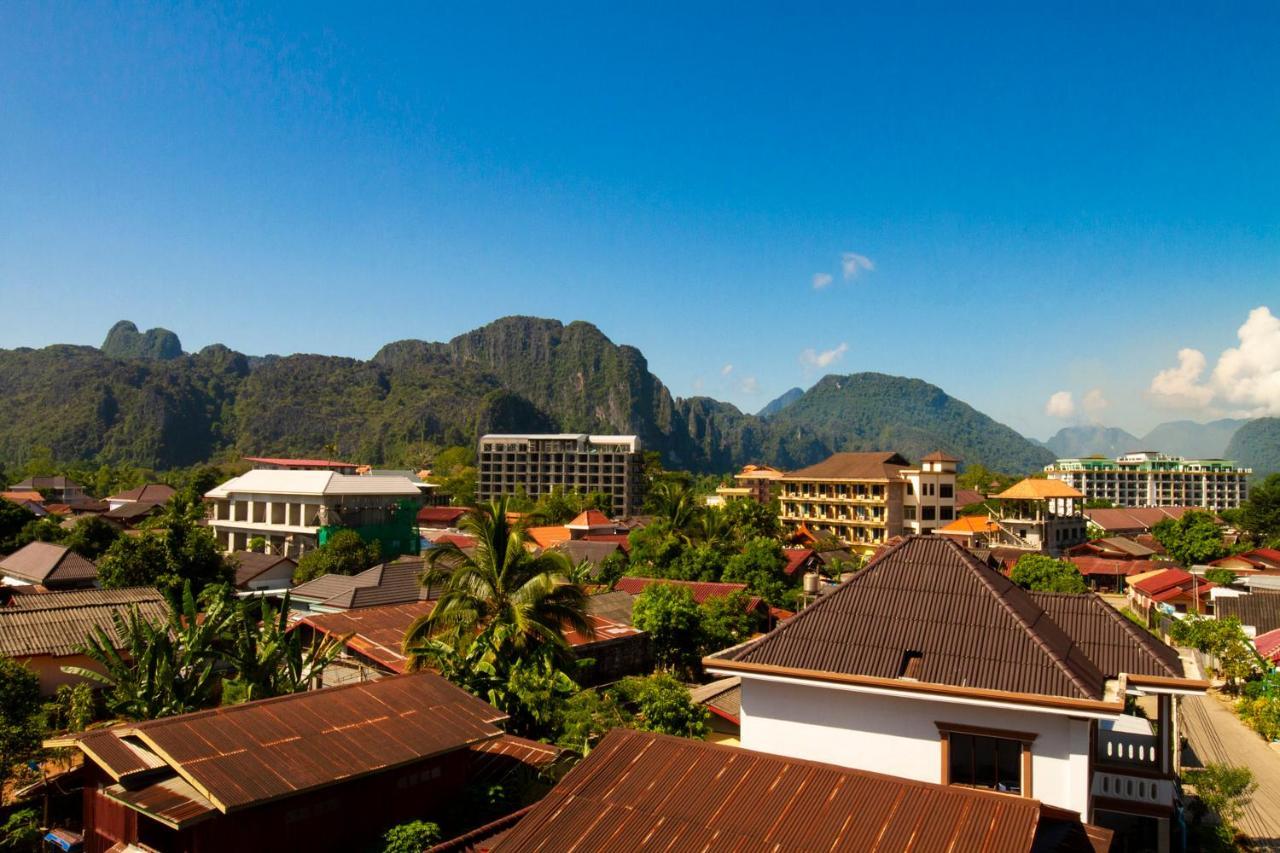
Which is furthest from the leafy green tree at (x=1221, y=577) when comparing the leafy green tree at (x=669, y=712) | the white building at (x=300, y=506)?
the white building at (x=300, y=506)

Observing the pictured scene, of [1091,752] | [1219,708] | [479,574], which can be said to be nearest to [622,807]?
[1091,752]

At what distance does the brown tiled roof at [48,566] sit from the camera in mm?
31719

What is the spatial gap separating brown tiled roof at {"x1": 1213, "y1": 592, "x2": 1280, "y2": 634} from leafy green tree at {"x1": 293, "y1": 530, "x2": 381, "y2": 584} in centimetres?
3547

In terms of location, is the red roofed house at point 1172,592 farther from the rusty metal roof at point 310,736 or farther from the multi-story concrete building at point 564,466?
the multi-story concrete building at point 564,466

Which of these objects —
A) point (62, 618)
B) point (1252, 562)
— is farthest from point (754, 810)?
point (1252, 562)

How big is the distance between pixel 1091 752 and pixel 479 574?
11799 mm

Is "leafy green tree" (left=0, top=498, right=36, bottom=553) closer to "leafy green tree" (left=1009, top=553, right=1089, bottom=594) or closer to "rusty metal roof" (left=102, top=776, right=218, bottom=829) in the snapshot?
"rusty metal roof" (left=102, top=776, right=218, bottom=829)

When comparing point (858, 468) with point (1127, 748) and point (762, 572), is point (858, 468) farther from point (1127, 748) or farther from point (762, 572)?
point (1127, 748)

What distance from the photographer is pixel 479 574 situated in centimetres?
1695

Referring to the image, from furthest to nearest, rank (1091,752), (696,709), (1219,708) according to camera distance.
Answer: (1219,708) < (696,709) < (1091,752)

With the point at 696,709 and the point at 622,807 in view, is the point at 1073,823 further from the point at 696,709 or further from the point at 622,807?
the point at 696,709

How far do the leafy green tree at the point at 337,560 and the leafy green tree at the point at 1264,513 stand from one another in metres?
61.5

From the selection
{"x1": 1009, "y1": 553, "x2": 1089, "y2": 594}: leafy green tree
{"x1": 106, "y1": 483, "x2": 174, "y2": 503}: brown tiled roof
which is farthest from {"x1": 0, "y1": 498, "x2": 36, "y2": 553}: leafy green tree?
{"x1": 1009, "y1": 553, "x2": 1089, "y2": 594}: leafy green tree

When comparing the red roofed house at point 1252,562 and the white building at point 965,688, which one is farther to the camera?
the red roofed house at point 1252,562
